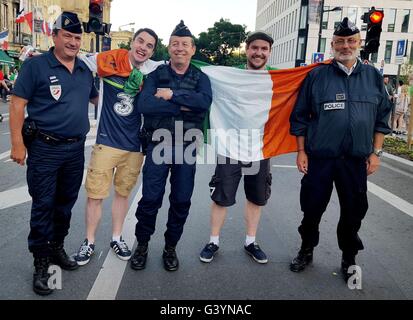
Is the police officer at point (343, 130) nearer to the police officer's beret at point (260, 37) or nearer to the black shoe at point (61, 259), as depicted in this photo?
the police officer's beret at point (260, 37)

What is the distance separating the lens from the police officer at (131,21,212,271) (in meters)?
3.48

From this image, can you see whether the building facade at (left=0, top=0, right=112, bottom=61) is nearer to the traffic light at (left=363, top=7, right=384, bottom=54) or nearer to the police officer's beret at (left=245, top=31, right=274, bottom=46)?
the traffic light at (left=363, top=7, right=384, bottom=54)

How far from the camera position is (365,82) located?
3.43 m

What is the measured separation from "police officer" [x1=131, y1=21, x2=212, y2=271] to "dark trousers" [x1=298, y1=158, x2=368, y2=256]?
1.10 m

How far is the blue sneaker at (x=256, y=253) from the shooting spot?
3910 millimetres

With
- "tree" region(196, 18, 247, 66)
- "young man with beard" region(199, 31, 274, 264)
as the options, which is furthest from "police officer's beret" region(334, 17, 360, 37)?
"tree" region(196, 18, 247, 66)

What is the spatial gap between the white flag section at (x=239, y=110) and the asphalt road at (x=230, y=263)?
1.06 m

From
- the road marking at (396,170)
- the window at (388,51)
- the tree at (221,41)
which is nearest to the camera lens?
the road marking at (396,170)

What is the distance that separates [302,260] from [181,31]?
93.9 inches

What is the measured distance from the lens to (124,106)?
3648 millimetres

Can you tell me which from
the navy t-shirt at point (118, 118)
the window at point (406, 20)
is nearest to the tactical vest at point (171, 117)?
the navy t-shirt at point (118, 118)

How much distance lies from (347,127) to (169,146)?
1.54 metres

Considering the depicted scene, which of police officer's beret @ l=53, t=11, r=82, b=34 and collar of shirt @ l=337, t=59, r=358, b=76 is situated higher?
police officer's beret @ l=53, t=11, r=82, b=34

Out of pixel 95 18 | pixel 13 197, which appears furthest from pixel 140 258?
pixel 95 18
